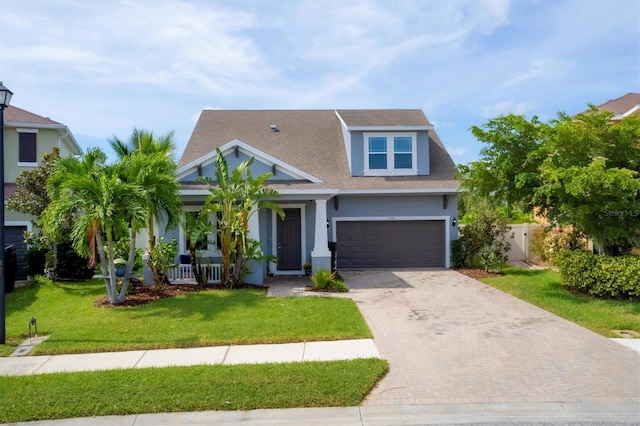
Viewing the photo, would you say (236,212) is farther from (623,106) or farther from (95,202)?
(623,106)

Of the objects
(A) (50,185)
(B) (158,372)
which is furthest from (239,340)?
(A) (50,185)

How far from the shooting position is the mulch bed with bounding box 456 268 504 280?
15.2m

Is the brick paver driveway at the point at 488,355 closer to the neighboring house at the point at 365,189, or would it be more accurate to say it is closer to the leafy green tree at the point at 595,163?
the leafy green tree at the point at 595,163

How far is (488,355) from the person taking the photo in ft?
23.6

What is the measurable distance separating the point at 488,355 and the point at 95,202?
29.6 ft

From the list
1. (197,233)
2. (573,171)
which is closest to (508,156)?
(573,171)

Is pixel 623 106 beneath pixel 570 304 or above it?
above

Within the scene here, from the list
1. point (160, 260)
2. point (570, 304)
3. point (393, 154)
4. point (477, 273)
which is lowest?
point (570, 304)

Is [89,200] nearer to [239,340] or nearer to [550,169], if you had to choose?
[239,340]

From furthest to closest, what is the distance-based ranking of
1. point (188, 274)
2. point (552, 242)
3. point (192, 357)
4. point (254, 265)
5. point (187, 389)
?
point (552, 242) → point (188, 274) → point (254, 265) → point (192, 357) → point (187, 389)

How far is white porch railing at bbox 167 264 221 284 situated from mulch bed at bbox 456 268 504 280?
8.56 metres

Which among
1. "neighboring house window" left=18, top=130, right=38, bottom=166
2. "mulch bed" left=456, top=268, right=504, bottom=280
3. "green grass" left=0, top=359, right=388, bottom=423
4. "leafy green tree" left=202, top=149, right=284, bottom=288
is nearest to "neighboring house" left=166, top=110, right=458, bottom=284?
"mulch bed" left=456, top=268, right=504, bottom=280

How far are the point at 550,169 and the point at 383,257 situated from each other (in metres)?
7.91

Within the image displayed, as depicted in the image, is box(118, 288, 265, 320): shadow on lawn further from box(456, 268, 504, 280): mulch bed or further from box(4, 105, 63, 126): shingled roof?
box(4, 105, 63, 126): shingled roof
